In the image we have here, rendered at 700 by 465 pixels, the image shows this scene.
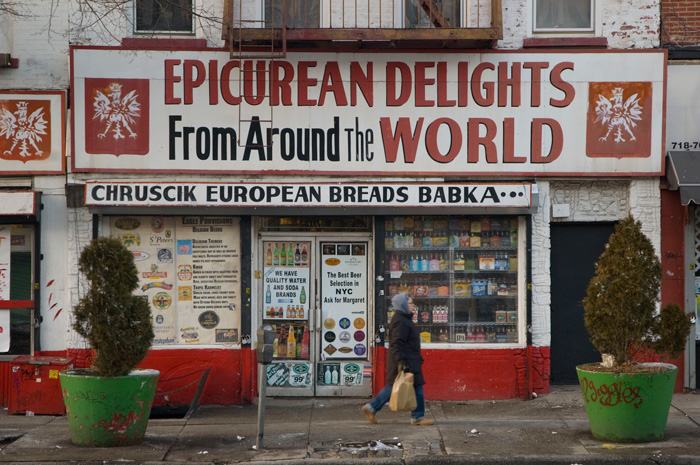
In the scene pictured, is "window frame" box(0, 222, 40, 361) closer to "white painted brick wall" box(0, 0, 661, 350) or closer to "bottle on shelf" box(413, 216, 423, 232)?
"white painted brick wall" box(0, 0, 661, 350)

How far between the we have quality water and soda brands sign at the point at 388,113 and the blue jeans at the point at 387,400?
10.3 feet

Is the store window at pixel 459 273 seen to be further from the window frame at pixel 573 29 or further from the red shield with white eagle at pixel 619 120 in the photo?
the window frame at pixel 573 29

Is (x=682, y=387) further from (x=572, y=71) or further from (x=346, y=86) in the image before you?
(x=346, y=86)

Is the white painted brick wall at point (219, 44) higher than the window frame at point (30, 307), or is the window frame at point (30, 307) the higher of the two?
the white painted brick wall at point (219, 44)

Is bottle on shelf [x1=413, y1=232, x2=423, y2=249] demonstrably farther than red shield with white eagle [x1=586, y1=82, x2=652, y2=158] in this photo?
Yes

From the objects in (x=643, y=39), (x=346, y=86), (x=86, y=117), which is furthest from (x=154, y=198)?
(x=643, y=39)

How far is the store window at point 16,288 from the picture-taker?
11.3m

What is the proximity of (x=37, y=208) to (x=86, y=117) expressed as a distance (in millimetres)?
1388

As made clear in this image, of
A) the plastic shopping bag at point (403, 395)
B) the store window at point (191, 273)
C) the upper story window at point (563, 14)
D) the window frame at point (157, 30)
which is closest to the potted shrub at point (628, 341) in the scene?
the plastic shopping bag at point (403, 395)

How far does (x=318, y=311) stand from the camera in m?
11.7

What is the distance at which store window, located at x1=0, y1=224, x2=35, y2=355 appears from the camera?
37.2 feet

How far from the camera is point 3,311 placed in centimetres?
1137

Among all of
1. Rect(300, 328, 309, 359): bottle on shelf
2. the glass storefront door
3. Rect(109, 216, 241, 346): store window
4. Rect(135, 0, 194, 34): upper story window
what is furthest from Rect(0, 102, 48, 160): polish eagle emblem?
Rect(300, 328, 309, 359): bottle on shelf

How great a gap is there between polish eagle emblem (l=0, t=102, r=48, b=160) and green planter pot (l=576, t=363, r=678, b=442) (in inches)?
306
